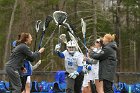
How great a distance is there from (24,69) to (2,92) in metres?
3.71

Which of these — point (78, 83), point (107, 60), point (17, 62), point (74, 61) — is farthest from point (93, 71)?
point (17, 62)

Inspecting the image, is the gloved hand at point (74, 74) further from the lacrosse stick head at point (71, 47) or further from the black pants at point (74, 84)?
the lacrosse stick head at point (71, 47)

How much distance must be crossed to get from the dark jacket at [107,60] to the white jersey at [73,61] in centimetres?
37

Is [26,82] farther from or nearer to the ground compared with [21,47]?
nearer to the ground

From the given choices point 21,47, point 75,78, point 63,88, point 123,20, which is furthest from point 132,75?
point 123,20

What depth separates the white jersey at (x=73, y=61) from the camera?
11914 mm

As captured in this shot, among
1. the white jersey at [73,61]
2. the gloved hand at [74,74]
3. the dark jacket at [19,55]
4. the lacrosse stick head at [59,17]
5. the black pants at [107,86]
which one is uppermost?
the lacrosse stick head at [59,17]

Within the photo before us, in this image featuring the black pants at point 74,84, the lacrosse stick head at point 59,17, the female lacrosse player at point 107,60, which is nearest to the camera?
the female lacrosse player at point 107,60

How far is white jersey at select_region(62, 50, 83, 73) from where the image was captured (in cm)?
1191

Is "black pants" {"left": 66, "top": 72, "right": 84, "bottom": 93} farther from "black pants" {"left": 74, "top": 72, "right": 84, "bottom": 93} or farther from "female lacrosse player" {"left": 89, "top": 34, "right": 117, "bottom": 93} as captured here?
"female lacrosse player" {"left": 89, "top": 34, "right": 117, "bottom": 93}

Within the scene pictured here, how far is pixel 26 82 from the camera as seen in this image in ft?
39.9

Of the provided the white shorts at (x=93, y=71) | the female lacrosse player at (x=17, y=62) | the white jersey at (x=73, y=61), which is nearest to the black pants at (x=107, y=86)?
the white jersey at (x=73, y=61)

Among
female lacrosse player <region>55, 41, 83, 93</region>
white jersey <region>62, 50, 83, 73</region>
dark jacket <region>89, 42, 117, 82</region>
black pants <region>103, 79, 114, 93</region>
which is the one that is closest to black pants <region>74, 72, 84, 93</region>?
female lacrosse player <region>55, 41, 83, 93</region>

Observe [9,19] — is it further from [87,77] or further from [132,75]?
[87,77]
